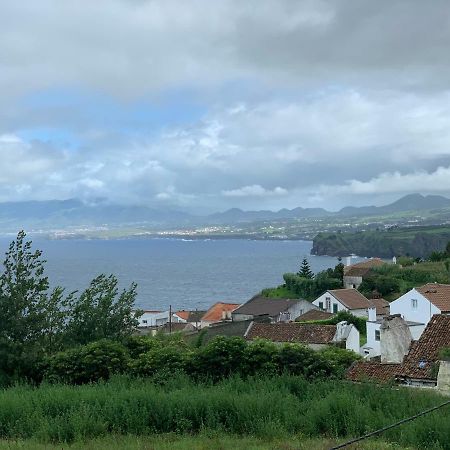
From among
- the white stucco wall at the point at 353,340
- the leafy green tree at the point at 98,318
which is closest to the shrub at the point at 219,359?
the leafy green tree at the point at 98,318

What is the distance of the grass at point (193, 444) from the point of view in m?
7.78

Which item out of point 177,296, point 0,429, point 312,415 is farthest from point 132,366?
point 177,296

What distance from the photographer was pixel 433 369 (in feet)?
57.0

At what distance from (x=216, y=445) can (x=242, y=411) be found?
4.00 ft

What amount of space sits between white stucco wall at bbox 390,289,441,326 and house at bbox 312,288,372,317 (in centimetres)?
623

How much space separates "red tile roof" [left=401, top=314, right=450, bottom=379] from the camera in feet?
58.1

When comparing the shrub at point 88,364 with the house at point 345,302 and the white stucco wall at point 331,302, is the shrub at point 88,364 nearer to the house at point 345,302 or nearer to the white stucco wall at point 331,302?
the house at point 345,302

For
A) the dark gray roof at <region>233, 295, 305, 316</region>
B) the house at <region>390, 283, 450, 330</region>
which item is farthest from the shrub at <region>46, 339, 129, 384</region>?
the dark gray roof at <region>233, 295, 305, 316</region>

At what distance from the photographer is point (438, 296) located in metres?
39.2

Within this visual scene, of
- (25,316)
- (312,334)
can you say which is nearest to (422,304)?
(312,334)

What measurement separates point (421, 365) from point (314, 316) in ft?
89.8

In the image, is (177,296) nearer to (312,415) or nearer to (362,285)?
(362,285)

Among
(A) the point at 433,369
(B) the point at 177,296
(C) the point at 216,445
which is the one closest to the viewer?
(C) the point at 216,445

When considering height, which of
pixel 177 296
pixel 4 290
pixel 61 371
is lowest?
pixel 177 296
